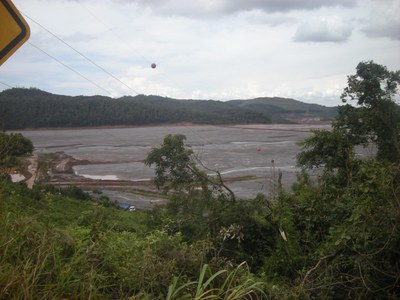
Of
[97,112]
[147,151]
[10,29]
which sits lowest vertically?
[147,151]

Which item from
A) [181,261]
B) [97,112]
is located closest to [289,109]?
[97,112]

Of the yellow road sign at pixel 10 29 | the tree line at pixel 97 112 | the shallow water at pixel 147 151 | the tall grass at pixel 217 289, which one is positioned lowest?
the shallow water at pixel 147 151

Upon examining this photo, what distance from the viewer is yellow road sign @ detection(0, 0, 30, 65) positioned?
2.42 m

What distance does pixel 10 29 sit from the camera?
245 cm

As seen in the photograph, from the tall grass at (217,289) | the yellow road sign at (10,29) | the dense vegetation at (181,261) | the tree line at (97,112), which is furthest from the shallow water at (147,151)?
the yellow road sign at (10,29)

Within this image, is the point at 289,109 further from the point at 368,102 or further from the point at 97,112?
the point at 368,102

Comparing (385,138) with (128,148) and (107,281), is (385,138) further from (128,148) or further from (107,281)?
(128,148)

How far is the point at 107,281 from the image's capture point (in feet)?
9.75

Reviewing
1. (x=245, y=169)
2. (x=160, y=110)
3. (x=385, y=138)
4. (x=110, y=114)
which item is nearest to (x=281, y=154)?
(x=245, y=169)

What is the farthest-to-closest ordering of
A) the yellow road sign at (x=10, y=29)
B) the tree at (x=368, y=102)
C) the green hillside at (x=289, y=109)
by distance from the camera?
the green hillside at (x=289, y=109) → the tree at (x=368, y=102) → the yellow road sign at (x=10, y=29)

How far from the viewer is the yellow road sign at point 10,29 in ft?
7.94

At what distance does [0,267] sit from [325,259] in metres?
3.28

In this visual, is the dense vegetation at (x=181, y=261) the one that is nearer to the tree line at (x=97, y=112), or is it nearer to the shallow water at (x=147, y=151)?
the shallow water at (x=147, y=151)

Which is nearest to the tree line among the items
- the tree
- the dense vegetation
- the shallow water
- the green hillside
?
the shallow water
